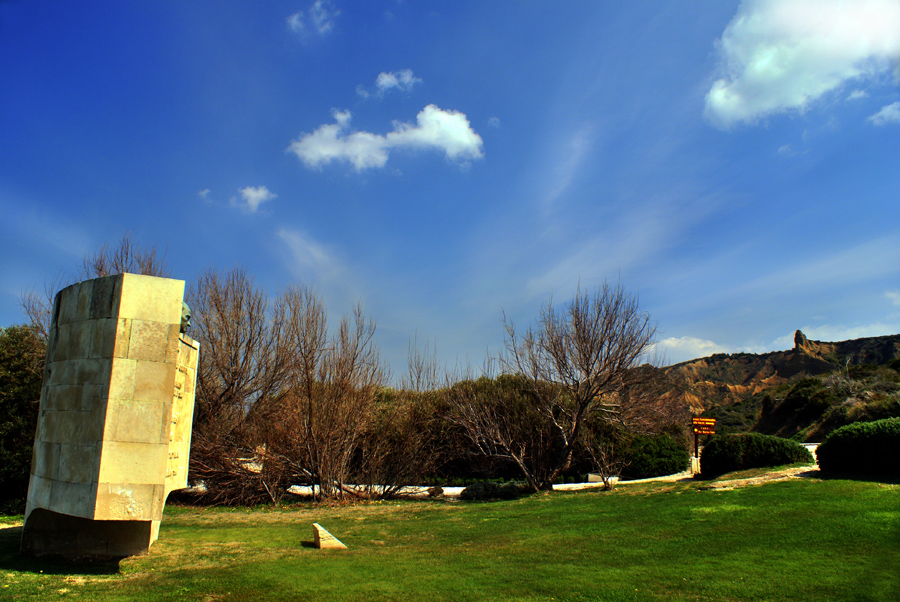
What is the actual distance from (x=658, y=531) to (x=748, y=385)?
63.0 m

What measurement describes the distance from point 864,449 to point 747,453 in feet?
10.3

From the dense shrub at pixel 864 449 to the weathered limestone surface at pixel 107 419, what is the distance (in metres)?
13.8

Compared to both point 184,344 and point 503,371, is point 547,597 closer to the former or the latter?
point 184,344

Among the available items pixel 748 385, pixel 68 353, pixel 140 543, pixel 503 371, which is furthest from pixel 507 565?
pixel 748 385

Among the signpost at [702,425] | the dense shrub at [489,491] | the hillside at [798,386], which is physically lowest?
the dense shrub at [489,491]

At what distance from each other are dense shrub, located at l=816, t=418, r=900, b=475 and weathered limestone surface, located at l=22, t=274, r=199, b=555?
1378 cm

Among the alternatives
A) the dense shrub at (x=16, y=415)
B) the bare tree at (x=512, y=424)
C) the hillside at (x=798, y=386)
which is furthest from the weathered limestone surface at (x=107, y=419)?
the hillside at (x=798, y=386)

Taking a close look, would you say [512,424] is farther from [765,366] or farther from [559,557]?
[765,366]

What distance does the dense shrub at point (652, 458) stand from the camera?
56.4 feet

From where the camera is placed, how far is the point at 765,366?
205 ft

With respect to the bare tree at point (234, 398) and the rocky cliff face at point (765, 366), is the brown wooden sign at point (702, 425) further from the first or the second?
the rocky cliff face at point (765, 366)

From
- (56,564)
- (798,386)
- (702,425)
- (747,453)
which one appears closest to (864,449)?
(747,453)

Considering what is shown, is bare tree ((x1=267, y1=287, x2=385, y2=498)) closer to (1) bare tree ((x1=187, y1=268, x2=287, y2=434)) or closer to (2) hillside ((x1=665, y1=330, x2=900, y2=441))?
(1) bare tree ((x1=187, y1=268, x2=287, y2=434))

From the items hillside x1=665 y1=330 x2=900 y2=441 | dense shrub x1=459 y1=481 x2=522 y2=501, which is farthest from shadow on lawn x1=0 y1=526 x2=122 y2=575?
hillside x1=665 y1=330 x2=900 y2=441
